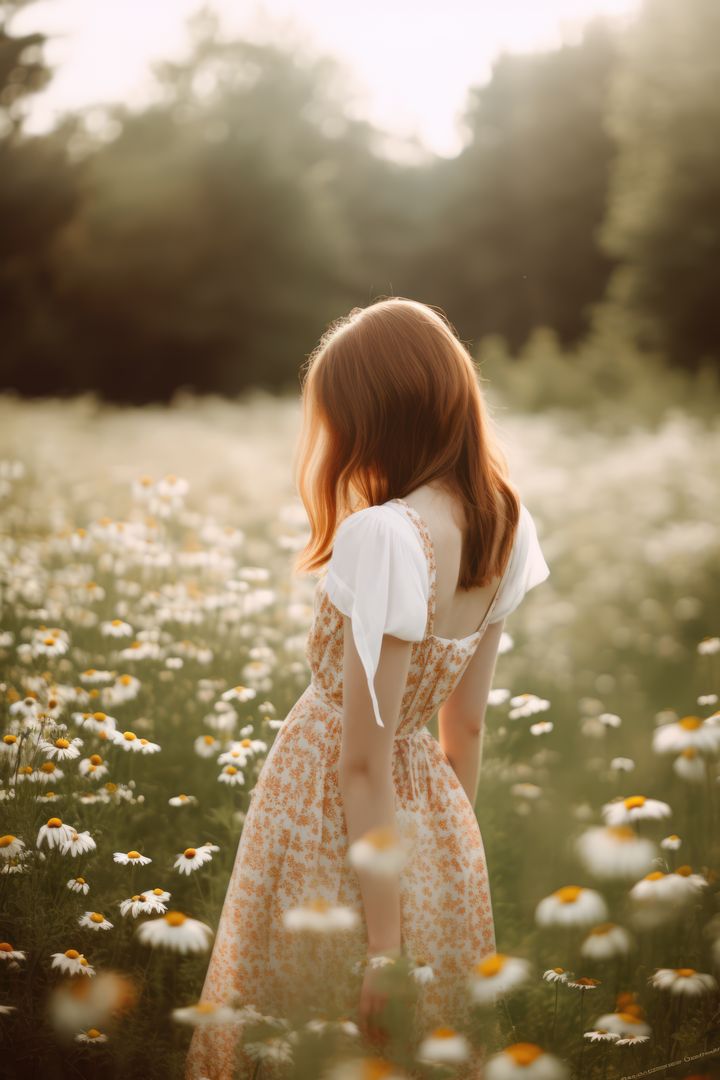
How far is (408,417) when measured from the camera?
6.03 ft

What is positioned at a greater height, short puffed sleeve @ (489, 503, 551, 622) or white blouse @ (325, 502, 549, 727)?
short puffed sleeve @ (489, 503, 551, 622)

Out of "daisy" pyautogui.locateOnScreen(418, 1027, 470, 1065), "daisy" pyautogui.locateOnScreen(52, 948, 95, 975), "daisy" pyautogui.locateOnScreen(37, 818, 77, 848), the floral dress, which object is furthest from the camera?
"daisy" pyautogui.locateOnScreen(37, 818, 77, 848)

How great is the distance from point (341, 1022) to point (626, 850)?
54cm

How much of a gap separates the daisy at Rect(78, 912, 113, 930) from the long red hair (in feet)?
3.75

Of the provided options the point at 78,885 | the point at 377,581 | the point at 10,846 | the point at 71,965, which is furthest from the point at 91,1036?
the point at 377,581

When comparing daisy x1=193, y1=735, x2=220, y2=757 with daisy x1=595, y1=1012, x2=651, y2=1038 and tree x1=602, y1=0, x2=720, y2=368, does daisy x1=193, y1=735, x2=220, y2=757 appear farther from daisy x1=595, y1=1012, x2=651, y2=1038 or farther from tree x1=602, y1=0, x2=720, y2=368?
tree x1=602, y1=0, x2=720, y2=368

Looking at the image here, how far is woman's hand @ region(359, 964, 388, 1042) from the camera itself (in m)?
1.65

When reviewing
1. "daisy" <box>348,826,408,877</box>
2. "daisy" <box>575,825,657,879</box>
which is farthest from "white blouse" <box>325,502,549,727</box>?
"daisy" <box>575,825,657,879</box>

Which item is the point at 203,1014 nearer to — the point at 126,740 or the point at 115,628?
the point at 126,740

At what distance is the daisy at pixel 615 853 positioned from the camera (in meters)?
1.53

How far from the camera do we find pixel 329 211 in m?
26.6

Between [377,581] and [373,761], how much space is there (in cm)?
34

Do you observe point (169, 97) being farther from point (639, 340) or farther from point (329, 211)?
point (639, 340)

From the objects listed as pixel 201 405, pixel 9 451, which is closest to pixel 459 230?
pixel 201 405
